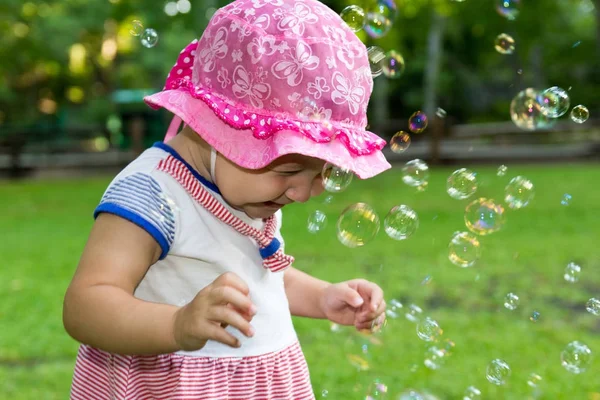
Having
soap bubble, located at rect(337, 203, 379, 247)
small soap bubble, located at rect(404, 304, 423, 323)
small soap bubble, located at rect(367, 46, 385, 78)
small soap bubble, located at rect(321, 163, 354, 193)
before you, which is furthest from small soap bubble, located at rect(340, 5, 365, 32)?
small soap bubble, located at rect(404, 304, 423, 323)

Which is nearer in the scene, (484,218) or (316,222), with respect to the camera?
(316,222)

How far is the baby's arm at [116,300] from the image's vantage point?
1.50 m

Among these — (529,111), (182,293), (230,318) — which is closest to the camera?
(230,318)

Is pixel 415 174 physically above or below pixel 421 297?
above

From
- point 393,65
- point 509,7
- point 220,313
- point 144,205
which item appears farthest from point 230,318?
point 509,7

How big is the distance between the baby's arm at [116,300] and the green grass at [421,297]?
1.88 m

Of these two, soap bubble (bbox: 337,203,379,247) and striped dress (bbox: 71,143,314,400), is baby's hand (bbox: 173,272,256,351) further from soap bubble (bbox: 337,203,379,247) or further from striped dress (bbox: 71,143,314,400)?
soap bubble (bbox: 337,203,379,247)

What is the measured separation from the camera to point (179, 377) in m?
1.70

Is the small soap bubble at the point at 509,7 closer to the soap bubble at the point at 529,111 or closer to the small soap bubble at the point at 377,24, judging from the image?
the soap bubble at the point at 529,111

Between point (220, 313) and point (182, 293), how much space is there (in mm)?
397

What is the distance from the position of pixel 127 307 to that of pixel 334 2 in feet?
48.1

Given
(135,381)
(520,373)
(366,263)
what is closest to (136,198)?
(135,381)

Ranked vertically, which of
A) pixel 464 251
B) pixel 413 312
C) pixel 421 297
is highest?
pixel 464 251

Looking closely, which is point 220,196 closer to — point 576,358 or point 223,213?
point 223,213
